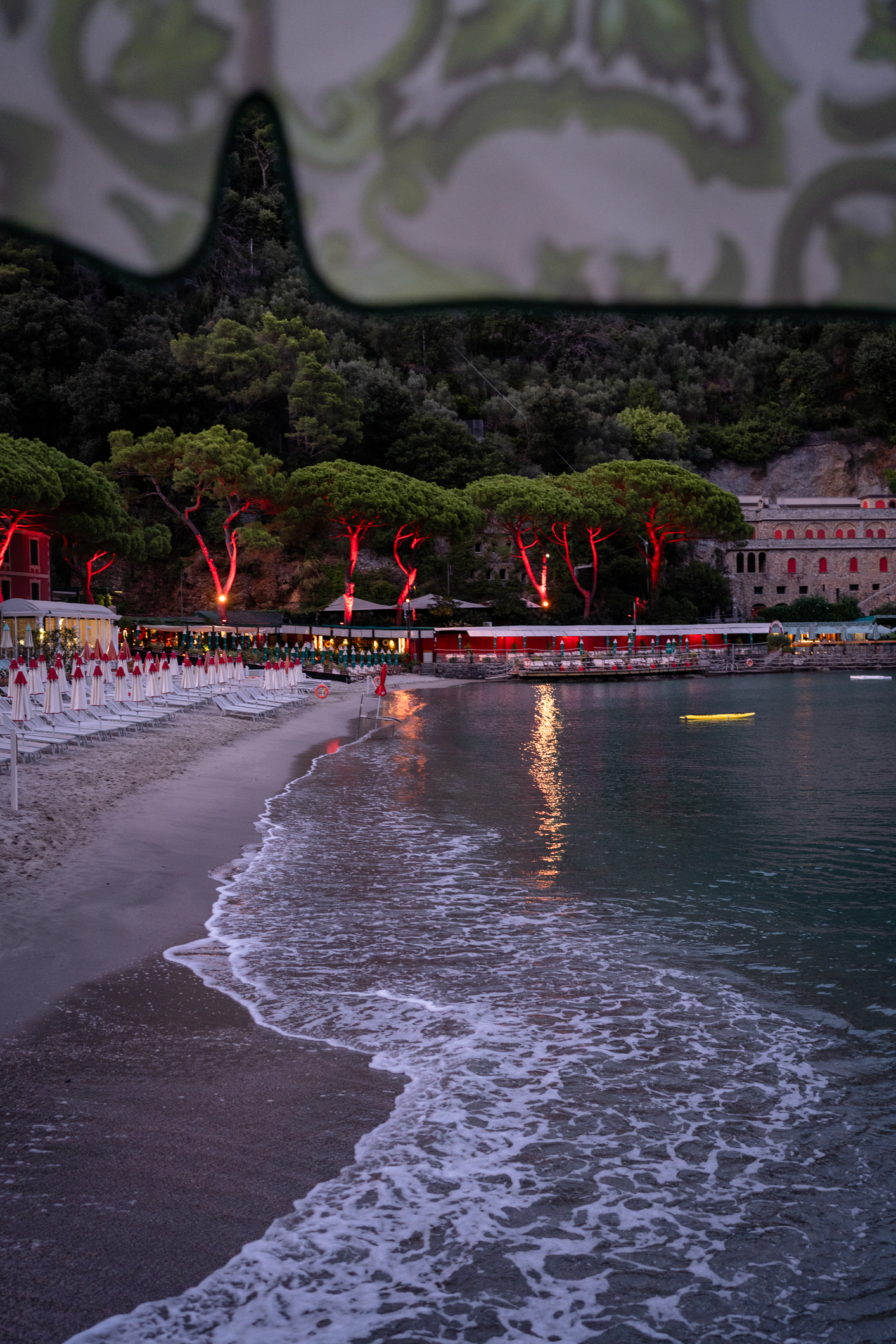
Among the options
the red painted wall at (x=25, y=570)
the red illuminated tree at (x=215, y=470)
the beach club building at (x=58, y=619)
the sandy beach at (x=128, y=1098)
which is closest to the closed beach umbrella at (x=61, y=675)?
the beach club building at (x=58, y=619)

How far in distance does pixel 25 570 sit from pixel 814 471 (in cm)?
7927

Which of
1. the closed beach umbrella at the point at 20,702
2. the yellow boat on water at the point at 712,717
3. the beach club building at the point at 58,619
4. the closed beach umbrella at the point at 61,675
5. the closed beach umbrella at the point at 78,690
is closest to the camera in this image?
the closed beach umbrella at the point at 20,702

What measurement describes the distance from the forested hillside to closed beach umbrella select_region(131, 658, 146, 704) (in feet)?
125

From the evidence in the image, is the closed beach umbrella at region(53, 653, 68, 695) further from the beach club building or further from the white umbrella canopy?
the beach club building

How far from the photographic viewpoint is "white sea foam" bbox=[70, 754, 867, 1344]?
340 centimetres

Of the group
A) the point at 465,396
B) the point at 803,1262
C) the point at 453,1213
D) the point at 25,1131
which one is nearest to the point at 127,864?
the point at 25,1131

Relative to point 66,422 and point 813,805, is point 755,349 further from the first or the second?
point 813,805

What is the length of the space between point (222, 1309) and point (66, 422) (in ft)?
253

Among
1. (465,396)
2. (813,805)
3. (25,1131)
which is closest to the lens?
(25,1131)

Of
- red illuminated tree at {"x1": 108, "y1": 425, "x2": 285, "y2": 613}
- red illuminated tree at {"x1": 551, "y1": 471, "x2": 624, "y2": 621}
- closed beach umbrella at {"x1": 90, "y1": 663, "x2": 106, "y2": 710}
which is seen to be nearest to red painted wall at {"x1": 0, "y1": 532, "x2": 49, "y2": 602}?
red illuminated tree at {"x1": 108, "y1": 425, "x2": 285, "y2": 613}

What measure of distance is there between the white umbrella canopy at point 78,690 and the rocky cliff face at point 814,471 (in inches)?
3561

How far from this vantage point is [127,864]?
398 inches

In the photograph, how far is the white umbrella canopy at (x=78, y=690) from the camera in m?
18.5

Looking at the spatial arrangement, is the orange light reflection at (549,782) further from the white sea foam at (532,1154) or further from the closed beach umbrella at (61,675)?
the closed beach umbrella at (61,675)
